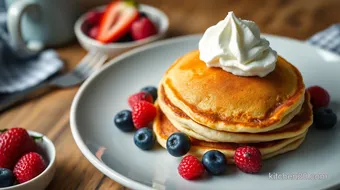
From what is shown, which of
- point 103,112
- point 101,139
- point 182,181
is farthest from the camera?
point 103,112

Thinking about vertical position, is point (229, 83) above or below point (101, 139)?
above

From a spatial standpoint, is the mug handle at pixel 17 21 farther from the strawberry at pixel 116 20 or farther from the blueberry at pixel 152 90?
the blueberry at pixel 152 90

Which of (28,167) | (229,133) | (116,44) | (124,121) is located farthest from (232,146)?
(116,44)

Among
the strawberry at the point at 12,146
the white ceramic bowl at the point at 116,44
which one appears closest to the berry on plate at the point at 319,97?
the white ceramic bowl at the point at 116,44

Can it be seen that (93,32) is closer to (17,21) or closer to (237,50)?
(17,21)

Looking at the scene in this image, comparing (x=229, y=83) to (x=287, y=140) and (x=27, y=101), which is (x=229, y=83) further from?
(x=27, y=101)

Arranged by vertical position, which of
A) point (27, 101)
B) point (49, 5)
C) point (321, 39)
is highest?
point (49, 5)

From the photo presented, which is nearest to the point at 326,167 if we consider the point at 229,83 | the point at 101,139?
the point at 229,83
